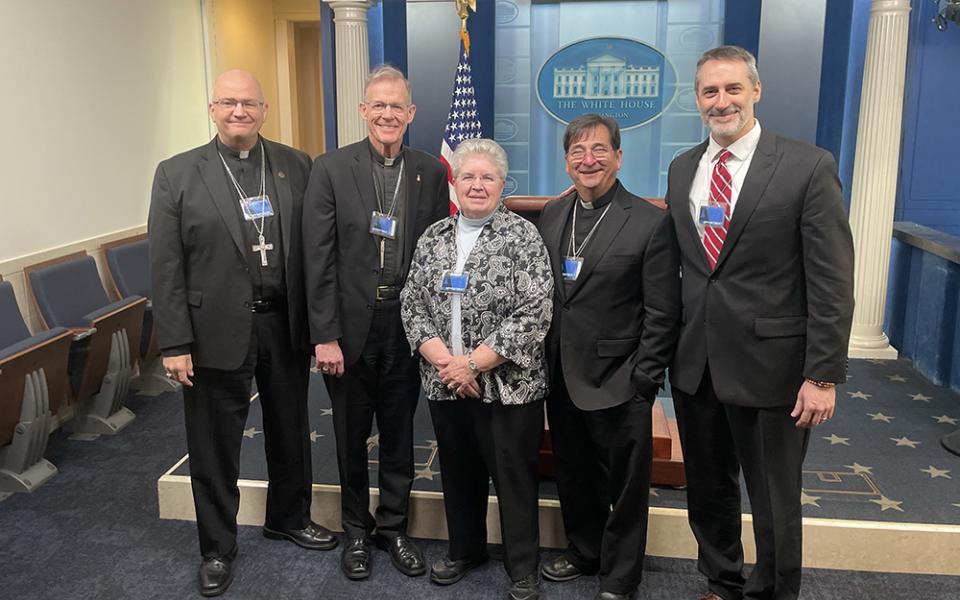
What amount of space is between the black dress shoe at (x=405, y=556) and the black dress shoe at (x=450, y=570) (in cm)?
5

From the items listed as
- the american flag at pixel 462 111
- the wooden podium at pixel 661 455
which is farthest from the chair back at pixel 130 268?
the wooden podium at pixel 661 455

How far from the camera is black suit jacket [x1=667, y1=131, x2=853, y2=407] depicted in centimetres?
206

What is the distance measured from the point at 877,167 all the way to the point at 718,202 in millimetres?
3587

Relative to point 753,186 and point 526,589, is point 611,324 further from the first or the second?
point 526,589

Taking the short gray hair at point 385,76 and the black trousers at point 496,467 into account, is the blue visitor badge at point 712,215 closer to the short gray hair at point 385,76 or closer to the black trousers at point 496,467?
the black trousers at point 496,467

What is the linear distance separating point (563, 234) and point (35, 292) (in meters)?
3.10

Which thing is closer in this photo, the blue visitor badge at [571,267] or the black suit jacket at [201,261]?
the blue visitor badge at [571,267]

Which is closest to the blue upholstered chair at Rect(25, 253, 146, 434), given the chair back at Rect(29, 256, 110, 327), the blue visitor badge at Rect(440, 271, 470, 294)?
the chair back at Rect(29, 256, 110, 327)

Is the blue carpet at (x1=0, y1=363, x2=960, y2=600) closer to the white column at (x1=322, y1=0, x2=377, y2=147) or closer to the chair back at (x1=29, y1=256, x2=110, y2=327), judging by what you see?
the chair back at (x1=29, y1=256, x2=110, y2=327)

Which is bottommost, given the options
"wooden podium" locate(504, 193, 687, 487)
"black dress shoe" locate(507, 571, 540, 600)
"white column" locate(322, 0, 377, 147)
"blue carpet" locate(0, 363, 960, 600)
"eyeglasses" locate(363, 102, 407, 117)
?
"blue carpet" locate(0, 363, 960, 600)

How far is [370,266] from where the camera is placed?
262 centimetres

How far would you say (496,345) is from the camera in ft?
7.80

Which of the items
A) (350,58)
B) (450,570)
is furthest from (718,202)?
(350,58)

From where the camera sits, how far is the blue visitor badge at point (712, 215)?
85.5 inches
